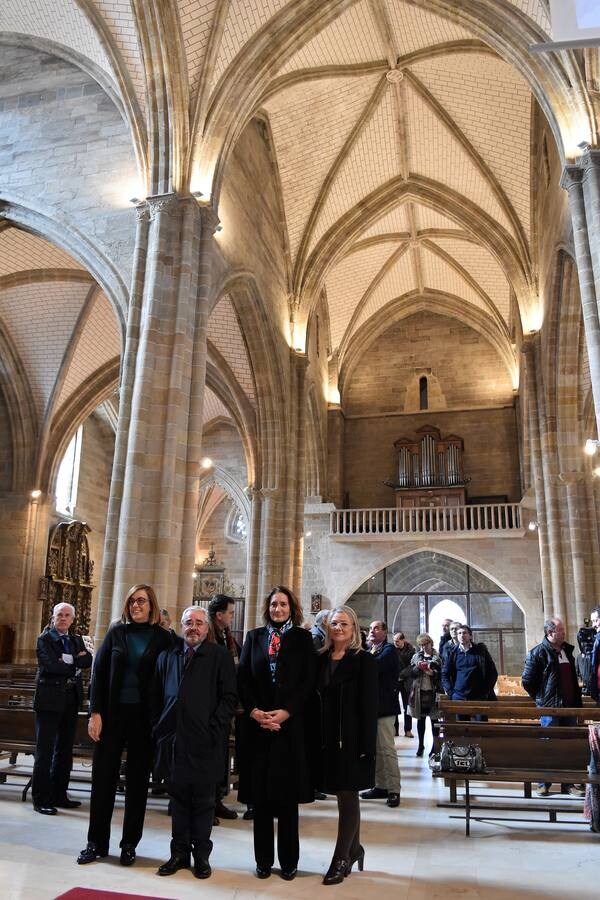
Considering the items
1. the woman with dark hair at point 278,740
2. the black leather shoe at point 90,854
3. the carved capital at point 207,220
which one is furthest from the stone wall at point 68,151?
the black leather shoe at point 90,854

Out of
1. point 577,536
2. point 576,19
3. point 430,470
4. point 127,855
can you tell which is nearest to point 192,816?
point 127,855

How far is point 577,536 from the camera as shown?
1394 centimetres

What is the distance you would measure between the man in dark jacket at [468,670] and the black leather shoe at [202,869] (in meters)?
3.85

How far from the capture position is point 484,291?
2158 cm

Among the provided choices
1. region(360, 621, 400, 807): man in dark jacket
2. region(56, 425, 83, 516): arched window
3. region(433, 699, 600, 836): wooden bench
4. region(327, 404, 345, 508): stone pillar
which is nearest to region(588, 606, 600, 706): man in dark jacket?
region(433, 699, 600, 836): wooden bench

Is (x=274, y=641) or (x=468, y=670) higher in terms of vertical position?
(x=274, y=641)

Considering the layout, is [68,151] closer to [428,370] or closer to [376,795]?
[376,795]

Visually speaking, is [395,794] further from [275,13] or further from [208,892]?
[275,13]

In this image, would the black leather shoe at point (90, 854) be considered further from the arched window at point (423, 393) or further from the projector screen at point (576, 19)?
the arched window at point (423, 393)

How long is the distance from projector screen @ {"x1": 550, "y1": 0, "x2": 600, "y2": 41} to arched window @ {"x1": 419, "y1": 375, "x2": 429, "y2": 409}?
64.9 ft

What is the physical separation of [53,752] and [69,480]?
17741 millimetres

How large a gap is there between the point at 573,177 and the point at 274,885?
30.1ft

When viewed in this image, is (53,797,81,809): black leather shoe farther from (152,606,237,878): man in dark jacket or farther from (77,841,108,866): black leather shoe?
(152,606,237,878): man in dark jacket

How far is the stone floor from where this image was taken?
3.57 metres
